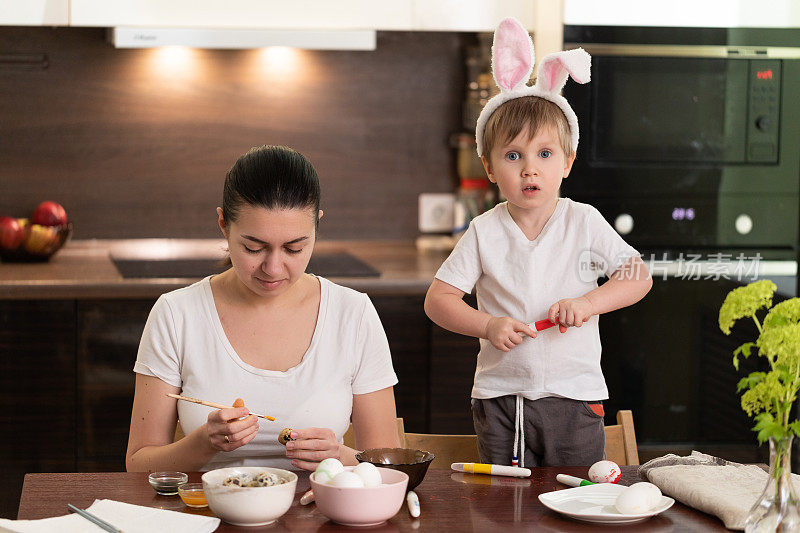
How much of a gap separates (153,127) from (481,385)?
1.83 metres

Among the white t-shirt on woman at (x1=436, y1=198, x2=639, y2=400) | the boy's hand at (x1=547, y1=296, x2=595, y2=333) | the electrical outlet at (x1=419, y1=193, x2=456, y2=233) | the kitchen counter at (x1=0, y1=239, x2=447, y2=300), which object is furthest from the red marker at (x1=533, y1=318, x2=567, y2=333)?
the electrical outlet at (x1=419, y1=193, x2=456, y2=233)

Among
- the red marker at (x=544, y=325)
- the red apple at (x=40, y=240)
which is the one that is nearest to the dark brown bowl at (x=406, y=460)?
the red marker at (x=544, y=325)

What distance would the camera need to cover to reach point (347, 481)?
1.22 m

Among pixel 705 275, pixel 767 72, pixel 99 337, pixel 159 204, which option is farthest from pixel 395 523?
pixel 159 204

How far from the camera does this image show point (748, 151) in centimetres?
281

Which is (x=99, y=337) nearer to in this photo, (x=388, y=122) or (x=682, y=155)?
(x=388, y=122)

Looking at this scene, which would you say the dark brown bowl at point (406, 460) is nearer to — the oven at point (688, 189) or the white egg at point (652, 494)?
the white egg at point (652, 494)

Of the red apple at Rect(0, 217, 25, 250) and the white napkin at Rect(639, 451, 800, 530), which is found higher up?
the red apple at Rect(0, 217, 25, 250)

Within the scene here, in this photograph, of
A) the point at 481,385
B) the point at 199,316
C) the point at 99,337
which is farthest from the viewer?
the point at 99,337

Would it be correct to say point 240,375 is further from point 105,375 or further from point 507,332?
point 105,375

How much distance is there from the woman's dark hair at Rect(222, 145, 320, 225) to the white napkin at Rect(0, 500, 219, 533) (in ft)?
1.77

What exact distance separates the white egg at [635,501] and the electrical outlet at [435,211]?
7.30ft

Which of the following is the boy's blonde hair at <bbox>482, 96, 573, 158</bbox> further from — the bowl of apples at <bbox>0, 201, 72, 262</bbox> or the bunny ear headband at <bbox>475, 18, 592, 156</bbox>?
the bowl of apples at <bbox>0, 201, 72, 262</bbox>

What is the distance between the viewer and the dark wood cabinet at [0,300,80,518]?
8.73 feet
